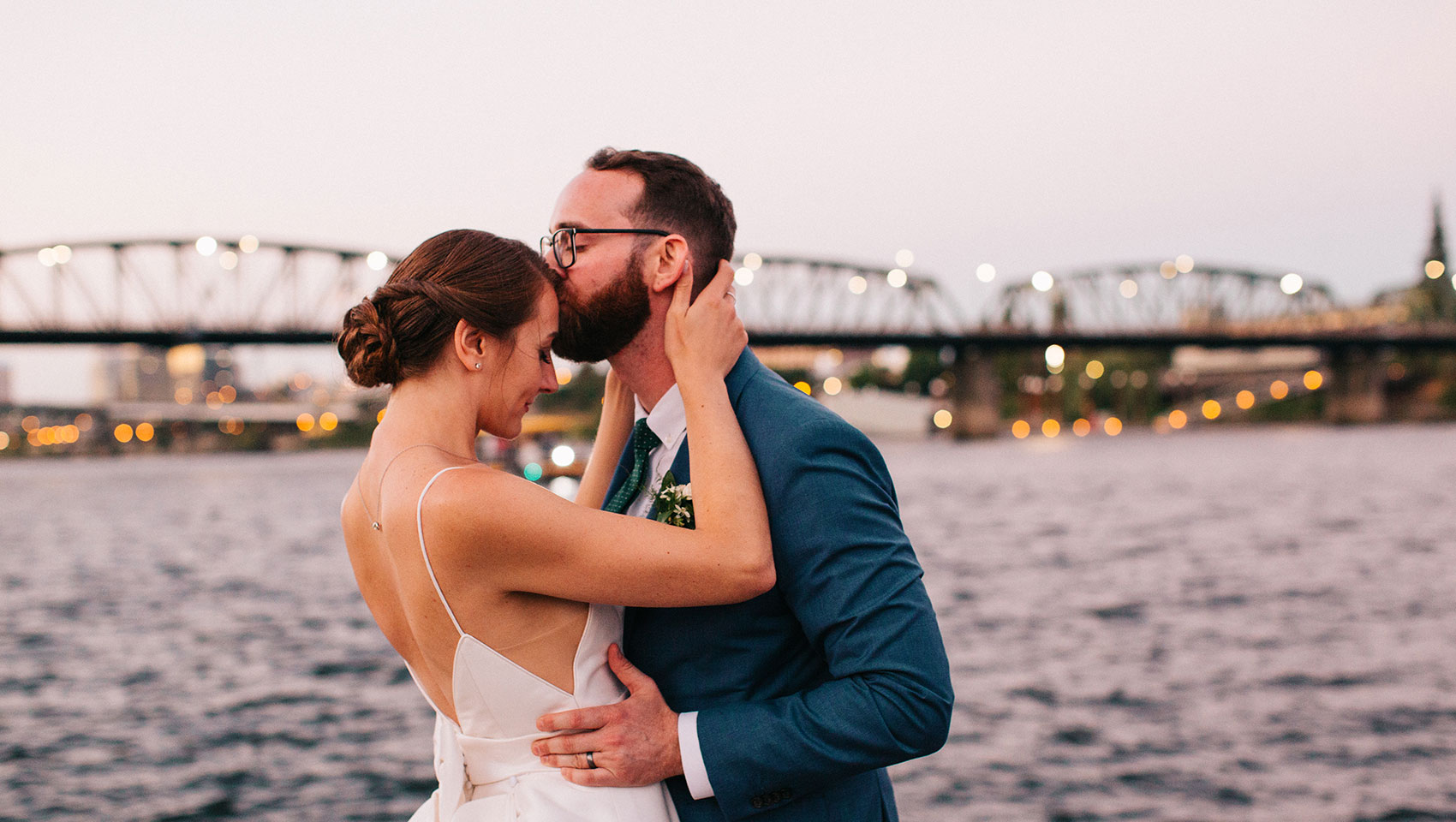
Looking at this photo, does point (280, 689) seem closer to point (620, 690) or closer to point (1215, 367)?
point (620, 690)

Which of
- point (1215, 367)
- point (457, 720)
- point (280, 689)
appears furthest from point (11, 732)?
point (1215, 367)

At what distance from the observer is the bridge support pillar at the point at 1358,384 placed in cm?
11719

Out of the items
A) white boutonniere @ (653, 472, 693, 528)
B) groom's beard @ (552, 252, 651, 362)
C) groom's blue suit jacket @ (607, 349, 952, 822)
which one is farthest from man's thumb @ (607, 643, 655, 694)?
groom's beard @ (552, 252, 651, 362)

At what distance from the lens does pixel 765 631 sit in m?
2.64

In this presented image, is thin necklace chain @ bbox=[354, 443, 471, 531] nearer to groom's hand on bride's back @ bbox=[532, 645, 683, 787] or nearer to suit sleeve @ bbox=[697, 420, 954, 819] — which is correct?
groom's hand on bride's back @ bbox=[532, 645, 683, 787]

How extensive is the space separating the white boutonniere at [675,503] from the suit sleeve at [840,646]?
0.24 meters

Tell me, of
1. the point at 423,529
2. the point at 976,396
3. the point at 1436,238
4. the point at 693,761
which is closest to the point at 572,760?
the point at 693,761

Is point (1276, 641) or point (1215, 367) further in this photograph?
point (1215, 367)

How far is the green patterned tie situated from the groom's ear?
0.46 metres

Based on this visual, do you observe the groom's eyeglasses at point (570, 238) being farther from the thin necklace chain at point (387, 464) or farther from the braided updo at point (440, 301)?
the thin necklace chain at point (387, 464)

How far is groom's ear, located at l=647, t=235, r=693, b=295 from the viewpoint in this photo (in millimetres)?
2750

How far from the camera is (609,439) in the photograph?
141 inches

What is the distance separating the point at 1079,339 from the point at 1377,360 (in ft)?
116

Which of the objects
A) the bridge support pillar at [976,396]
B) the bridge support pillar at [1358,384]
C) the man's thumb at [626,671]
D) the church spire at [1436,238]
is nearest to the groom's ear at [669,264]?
the man's thumb at [626,671]
